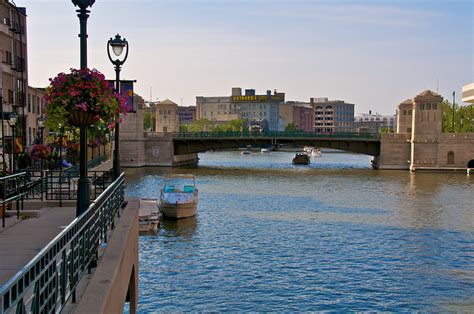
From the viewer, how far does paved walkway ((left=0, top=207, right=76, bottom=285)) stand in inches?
406

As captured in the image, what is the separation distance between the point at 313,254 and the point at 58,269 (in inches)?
907

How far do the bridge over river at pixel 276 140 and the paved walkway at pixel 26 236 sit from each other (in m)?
78.3

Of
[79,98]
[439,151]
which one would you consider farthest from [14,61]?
[439,151]

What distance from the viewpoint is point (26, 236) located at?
1288cm

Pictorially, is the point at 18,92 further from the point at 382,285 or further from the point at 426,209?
the point at 382,285

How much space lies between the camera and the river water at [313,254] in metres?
22.3

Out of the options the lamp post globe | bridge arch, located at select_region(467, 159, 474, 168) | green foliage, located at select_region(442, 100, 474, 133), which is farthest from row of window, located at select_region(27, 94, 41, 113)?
green foliage, located at select_region(442, 100, 474, 133)

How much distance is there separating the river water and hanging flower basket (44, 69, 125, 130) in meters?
11.3

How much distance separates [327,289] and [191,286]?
17.8ft

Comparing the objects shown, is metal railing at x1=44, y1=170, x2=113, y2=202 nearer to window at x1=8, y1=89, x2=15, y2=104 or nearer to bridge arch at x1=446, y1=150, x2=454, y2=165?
window at x1=8, y1=89, x2=15, y2=104

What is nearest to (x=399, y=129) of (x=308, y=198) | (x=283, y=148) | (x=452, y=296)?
(x=308, y=198)

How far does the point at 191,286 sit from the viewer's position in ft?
78.0

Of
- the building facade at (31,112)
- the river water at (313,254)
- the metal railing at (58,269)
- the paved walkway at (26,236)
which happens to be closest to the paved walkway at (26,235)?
the paved walkway at (26,236)

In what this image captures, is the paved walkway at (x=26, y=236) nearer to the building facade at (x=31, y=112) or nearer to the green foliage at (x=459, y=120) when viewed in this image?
the building facade at (x=31, y=112)
